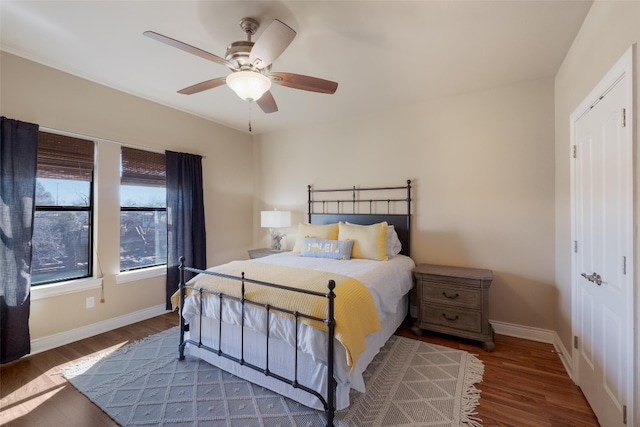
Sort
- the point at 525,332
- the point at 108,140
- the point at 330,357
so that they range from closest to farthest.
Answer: the point at 330,357, the point at 525,332, the point at 108,140

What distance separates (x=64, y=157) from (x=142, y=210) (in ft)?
3.05

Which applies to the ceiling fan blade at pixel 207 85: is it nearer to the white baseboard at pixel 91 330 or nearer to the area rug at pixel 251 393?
the area rug at pixel 251 393

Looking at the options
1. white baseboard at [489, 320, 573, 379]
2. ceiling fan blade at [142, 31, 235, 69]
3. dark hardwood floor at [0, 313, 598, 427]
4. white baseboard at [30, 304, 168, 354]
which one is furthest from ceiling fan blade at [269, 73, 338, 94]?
white baseboard at [30, 304, 168, 354]

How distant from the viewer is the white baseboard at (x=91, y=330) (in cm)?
262

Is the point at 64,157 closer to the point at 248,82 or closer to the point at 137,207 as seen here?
the point at 137,207

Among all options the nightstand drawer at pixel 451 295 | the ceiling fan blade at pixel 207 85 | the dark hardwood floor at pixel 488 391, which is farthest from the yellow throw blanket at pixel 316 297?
the ceiling fan blade at pixel 207 85

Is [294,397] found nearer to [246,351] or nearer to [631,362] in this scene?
[246,351]

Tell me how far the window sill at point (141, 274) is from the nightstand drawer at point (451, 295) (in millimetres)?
3285

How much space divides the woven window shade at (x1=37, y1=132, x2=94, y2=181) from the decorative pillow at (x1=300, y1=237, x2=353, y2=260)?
254cm

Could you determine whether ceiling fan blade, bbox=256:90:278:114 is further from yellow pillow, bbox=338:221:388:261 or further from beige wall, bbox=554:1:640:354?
beige wall, bbox=554:1:640:354

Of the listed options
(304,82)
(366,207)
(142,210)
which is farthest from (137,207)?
(366,207)

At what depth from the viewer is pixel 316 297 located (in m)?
1.80

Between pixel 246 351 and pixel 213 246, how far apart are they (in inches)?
95.9

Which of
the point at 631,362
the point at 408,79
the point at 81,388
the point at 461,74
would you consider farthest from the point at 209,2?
the point at 631,362
